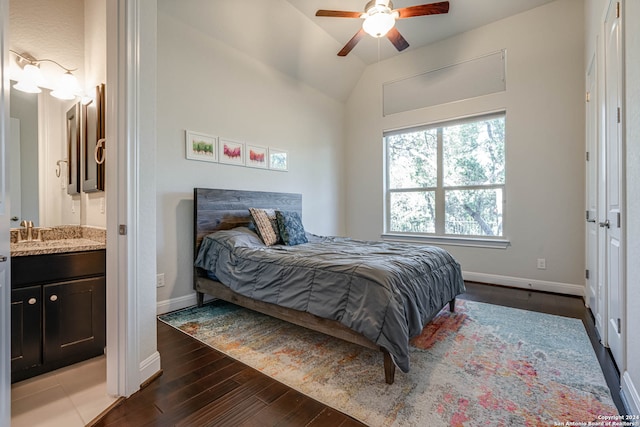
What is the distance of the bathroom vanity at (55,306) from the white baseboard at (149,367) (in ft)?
1.86

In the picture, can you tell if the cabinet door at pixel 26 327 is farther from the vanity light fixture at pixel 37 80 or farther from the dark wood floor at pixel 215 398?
the vanity light fixture at pixel 37 80

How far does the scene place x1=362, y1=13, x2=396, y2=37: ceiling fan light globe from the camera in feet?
8.11

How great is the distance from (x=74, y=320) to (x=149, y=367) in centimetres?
67

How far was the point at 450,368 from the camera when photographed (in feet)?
6.27

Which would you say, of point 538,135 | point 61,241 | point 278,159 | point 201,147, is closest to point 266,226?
point 201,147

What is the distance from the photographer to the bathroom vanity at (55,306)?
5.70 ft

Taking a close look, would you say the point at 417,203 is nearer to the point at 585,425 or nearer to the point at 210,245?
the point at 210,245

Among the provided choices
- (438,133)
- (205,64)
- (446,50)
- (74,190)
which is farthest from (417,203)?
(74,190)

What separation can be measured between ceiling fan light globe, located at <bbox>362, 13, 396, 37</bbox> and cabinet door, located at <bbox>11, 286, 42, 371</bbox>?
312 centimetres

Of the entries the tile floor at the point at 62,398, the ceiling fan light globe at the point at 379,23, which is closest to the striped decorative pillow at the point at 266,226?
the tile floor at the point at 62,398

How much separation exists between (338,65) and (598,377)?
15.5 ft

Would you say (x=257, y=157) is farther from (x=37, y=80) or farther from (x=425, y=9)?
(x=425, y=9)

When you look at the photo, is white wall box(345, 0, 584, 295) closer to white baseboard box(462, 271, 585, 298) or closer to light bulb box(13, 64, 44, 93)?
white baseboard box(462, 271, 585, 298)

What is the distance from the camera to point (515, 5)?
3670 mm
